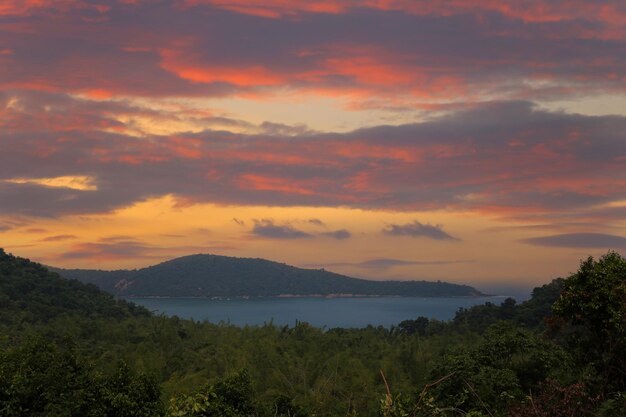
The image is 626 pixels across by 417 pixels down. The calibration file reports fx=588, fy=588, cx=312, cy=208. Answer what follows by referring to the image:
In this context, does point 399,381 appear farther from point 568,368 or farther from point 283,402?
point 568,368

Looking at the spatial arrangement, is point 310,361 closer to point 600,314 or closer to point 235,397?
point 235,397

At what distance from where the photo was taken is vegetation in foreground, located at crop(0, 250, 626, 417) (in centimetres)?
2300

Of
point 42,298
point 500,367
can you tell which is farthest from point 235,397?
point 42,298

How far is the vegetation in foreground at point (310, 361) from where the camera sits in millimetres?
23000

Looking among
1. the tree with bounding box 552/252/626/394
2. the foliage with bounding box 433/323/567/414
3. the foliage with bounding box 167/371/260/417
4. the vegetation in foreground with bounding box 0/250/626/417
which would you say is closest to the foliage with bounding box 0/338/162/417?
the vegetation in foreground with bounding box 0/250/626/417

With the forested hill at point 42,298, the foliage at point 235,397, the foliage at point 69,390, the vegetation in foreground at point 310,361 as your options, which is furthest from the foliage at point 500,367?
the forested hill at point 42,298

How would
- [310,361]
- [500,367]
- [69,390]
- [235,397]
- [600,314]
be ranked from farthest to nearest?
[310,361] < [500,367] < [69,390] < [235,397] < [600,314]

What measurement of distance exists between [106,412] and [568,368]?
21421 mm

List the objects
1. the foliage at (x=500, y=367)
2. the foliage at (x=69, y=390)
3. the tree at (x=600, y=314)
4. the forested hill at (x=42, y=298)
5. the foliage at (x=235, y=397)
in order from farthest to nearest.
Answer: the forested hill at (x=42, y=298), the foliage at (x=500, y=367), the foliage at (x=235, y=397), the foliage at (x=69, y=390), the tree at (x=600, y=314)

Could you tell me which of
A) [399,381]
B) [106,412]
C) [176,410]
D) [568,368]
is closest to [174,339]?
[399,381]

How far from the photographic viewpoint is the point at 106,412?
27922 mm

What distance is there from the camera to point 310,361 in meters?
61.8

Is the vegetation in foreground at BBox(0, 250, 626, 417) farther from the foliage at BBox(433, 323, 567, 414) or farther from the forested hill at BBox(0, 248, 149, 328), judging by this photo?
the forested hill at BBox(0, 248, 149, 328)

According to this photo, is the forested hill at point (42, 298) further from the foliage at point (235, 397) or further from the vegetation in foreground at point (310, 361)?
the foliage at point (235, 397)
